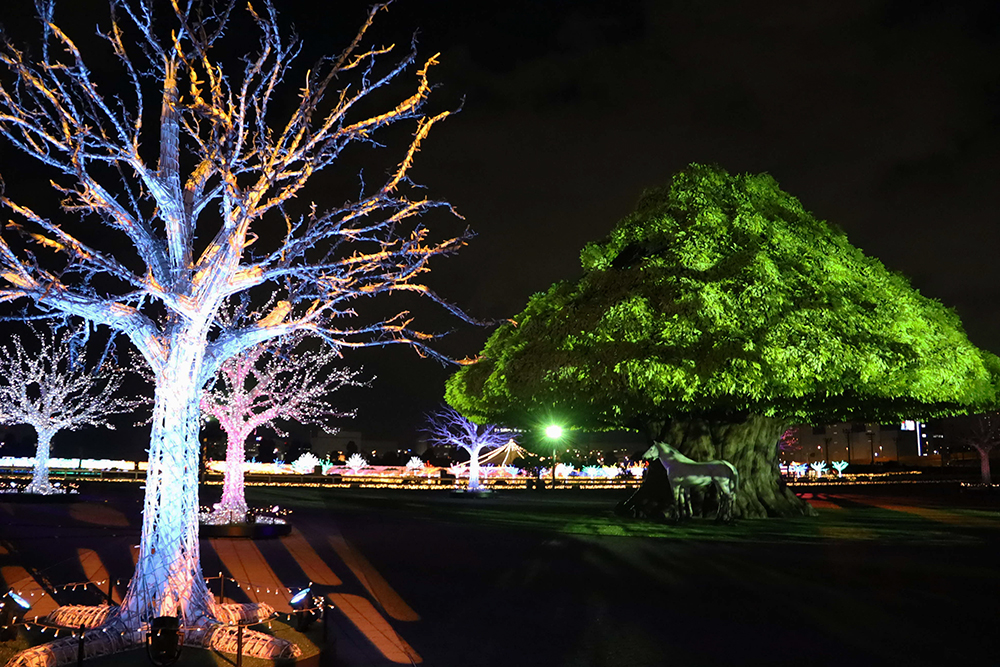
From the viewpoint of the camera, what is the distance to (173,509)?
8.23m

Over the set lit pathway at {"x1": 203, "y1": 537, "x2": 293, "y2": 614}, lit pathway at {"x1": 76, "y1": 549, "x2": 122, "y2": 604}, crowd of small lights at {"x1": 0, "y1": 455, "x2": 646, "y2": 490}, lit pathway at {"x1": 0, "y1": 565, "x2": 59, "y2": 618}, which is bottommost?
crowd of small lights at {"x1": 0, "y1": 455, "x2": 646, "y2": 490}

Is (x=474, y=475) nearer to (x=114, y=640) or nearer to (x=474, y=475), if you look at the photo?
(x=474, y=475)

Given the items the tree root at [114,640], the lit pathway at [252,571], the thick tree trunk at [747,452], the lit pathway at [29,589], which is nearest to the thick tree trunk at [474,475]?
the thick tree trunk at [747,452]

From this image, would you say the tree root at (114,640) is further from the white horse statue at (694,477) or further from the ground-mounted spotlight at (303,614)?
the white horse statue at (694,477)

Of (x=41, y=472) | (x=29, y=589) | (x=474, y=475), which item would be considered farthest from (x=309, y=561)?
(x=474, y=475)

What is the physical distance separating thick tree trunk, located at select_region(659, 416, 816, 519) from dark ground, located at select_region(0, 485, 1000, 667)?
1.42 metres

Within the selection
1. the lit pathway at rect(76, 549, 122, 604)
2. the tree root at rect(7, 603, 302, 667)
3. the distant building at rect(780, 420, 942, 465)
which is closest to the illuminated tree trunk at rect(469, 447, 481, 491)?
the lit pathway at rect(76, 549, 122, 604)

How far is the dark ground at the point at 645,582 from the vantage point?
8.52 m

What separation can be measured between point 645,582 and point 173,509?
748cm

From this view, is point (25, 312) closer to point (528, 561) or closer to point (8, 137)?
point (8, 137)

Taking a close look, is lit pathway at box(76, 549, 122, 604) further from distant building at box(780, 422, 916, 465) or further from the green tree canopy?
distant building at box(780, 422, 916, 465)

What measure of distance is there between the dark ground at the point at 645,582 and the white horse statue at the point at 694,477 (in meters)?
0.90

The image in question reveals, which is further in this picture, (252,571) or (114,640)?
(252,571)

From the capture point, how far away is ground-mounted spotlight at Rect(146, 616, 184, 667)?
276 inches
